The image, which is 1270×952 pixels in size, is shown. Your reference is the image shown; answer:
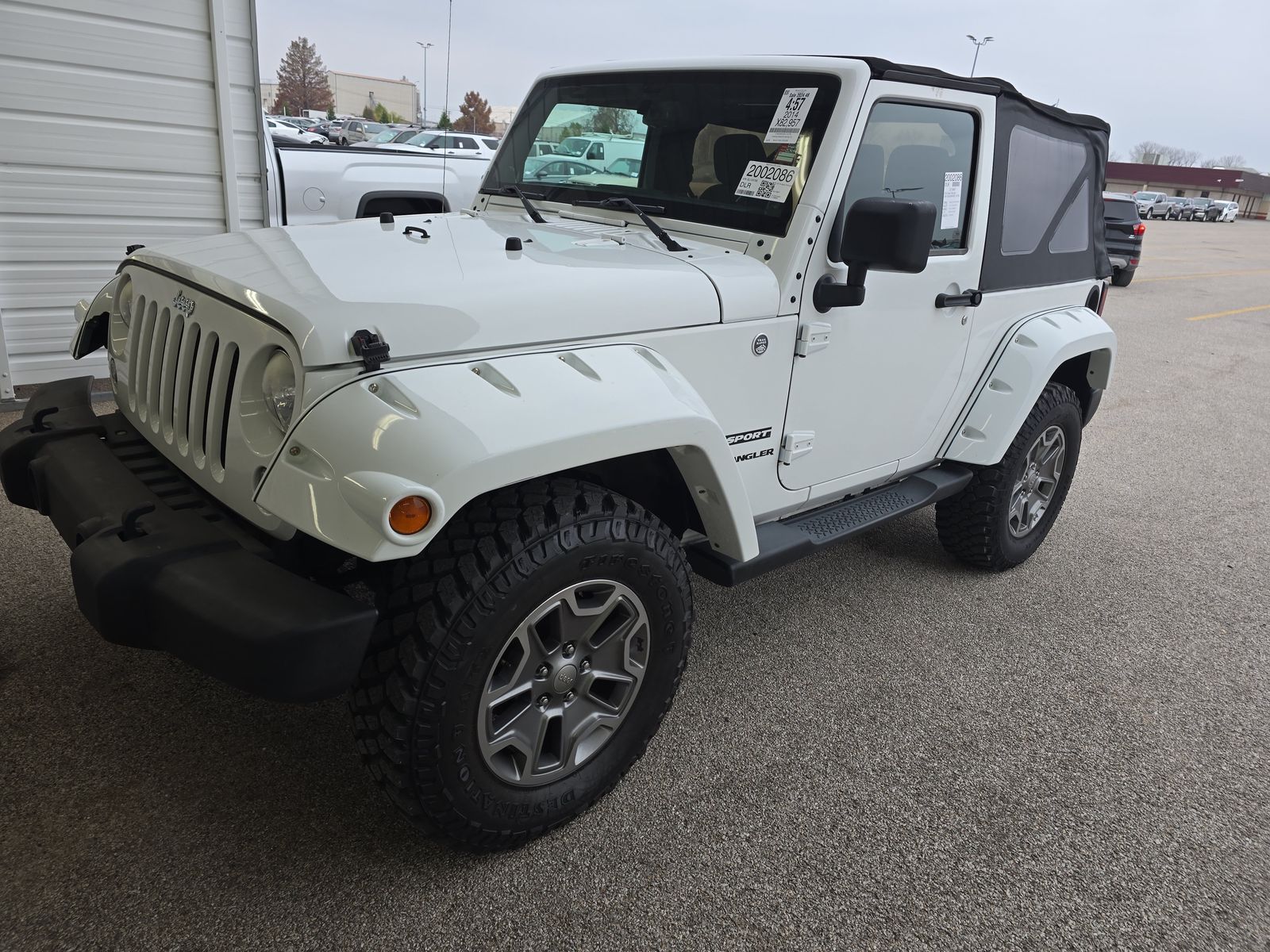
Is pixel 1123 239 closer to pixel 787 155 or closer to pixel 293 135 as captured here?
pixel 293 135

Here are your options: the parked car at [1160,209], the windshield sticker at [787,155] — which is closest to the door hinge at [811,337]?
the windshield sticker at [787,155]

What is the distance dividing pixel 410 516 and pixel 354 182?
5976mm

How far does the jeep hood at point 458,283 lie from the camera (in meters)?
1.91

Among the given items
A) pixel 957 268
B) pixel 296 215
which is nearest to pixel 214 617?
pixel 957 268

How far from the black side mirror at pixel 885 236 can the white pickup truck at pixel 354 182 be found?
465 cm

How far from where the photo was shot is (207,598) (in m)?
1.74

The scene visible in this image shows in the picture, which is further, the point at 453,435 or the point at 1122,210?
the point at 1122,210

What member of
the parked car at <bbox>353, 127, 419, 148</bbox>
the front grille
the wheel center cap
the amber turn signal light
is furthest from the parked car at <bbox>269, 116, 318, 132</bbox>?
the amber turn signal light

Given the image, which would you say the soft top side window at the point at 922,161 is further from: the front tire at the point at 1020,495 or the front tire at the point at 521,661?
the front tire at the point at 521,661

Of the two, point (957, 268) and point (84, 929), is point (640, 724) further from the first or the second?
point (957, 268)

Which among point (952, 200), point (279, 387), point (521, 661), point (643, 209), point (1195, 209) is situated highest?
point (952, 200)

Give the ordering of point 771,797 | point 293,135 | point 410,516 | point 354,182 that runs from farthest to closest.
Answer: point 293,135 → point 354,182 → point 771,797 → point 410,516

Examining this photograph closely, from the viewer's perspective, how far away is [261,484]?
1.84 metres

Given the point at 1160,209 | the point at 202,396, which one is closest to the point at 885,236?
the point at 202,396
